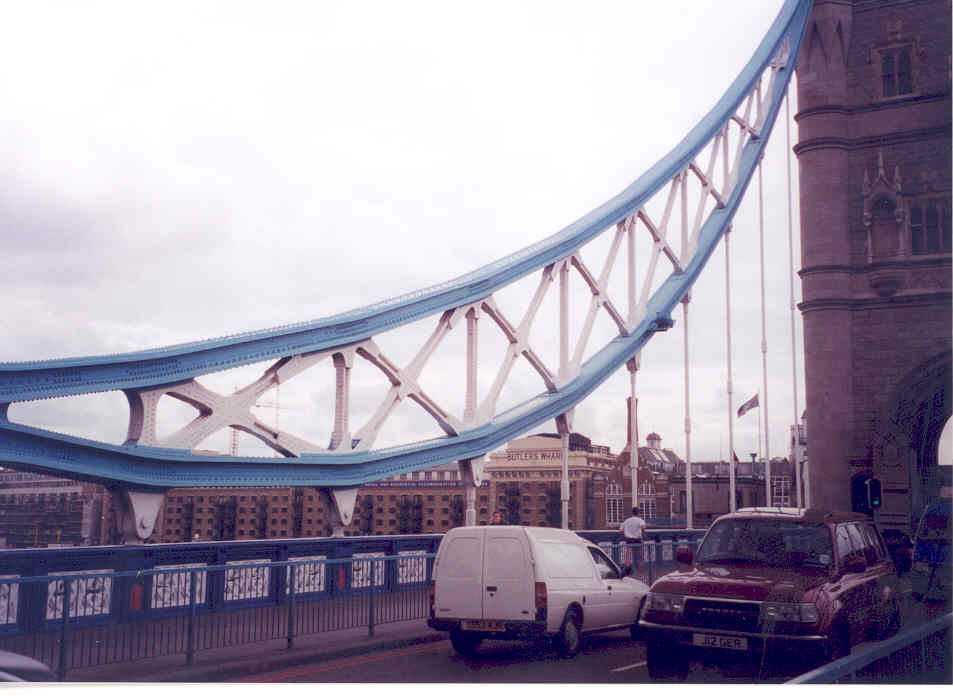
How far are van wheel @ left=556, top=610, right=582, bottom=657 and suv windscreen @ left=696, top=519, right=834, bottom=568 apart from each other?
190 centimetres

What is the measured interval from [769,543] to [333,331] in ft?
34.2

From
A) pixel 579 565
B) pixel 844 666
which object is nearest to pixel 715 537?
pixel 579 565

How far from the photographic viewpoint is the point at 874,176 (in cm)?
2959

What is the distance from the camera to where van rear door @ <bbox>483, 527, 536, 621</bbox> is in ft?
37.0

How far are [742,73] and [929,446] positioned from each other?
13.3m

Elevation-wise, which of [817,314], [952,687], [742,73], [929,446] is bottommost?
[952,687]

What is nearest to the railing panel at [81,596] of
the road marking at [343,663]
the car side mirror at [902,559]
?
the road marking at [343,663]

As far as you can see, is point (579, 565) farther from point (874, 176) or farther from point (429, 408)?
point (874, 176)

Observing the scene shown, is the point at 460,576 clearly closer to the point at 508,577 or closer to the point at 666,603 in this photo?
the point at 508,577

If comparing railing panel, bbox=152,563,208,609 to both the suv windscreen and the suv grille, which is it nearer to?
the suv grille

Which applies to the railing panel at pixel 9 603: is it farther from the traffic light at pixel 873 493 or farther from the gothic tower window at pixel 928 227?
the gothic tower window at pixel 928 227

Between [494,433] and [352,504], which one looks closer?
[352,504]

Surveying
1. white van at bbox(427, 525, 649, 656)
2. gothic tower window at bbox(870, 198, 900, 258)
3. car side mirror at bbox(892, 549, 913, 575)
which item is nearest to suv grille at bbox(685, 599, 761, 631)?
white van at bbox(427, 525, 649, 656)

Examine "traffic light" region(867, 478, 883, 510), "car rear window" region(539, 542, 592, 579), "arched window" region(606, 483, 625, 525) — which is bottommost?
"arched window" region(606, 483, 625, 525)
